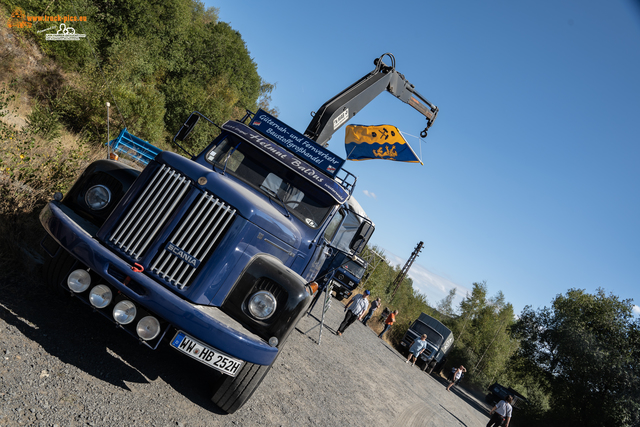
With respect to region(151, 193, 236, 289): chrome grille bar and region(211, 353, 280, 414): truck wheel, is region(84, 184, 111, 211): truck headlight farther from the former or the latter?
region(211, 353, 280, 414): truck wheel

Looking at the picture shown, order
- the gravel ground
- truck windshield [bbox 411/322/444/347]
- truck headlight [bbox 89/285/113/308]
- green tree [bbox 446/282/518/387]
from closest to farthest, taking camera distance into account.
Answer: the gravel ground, truck headlight [bbox 89/285/113/308], truck windshield [bbox 411/322/444/347], green tree [bbox 446/282/518/387]

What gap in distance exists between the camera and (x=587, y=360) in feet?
58.4

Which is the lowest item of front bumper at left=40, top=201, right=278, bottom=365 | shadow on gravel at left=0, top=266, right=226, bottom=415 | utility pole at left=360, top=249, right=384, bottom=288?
shadow on gravel at left=0, top=266, right=226, bottom=415

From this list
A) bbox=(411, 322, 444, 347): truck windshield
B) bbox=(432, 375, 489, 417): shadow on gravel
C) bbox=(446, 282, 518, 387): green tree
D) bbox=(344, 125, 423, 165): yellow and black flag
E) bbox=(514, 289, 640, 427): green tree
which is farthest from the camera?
bbox=(446, 282, 518, 387): green tree

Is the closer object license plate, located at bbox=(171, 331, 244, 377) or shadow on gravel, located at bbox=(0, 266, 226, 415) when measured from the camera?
license plate, located at bbox=(171, 331, 244, 377)

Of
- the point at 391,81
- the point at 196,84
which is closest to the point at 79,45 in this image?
the point at 196,84

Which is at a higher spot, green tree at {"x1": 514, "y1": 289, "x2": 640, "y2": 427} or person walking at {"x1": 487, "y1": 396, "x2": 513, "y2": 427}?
green tree at {"x1": 514, "y1": 289, "x2": 640, "y2": 427}

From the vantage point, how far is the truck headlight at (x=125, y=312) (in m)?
3.14

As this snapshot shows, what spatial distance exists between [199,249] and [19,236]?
318 cm

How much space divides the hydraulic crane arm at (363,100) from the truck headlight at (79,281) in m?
5.52

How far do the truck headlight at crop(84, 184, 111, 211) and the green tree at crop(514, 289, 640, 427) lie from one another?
20.1 meters

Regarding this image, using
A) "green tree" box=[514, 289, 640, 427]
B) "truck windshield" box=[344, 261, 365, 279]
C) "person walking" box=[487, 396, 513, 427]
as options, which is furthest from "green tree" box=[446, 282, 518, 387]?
"person walking" box=[487, 396, 513, 427]

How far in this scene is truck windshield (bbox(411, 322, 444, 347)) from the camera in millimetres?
19594

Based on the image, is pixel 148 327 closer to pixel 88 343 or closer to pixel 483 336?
pixel 88 343
